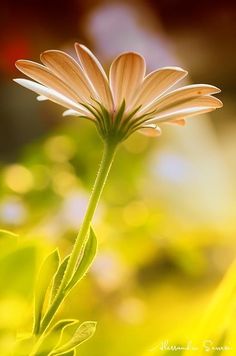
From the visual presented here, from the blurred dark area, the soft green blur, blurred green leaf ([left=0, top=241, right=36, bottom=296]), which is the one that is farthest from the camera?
the blurred dark area

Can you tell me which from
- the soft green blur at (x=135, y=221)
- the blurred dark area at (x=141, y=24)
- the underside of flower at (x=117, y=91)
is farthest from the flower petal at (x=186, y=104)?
the blurred dark area at (x=141, y=24)

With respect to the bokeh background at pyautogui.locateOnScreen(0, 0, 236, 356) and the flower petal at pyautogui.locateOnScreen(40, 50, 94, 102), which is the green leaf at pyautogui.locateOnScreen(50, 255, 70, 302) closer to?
the flower petal at pyautogui.locateOnScreen(40, 50, 94, 102)

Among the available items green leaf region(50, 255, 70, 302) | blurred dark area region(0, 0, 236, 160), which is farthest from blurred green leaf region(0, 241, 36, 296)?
blurred dark area region(0, 0, 236, 160)

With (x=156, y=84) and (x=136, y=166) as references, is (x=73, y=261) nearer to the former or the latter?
(x=156, y=84)

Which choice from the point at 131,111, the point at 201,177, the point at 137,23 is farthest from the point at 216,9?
the point at 131,111

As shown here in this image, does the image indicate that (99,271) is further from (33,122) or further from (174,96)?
(174,96)

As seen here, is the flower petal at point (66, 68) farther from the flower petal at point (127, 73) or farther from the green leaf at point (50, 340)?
the green leaf at point (50, 340)
